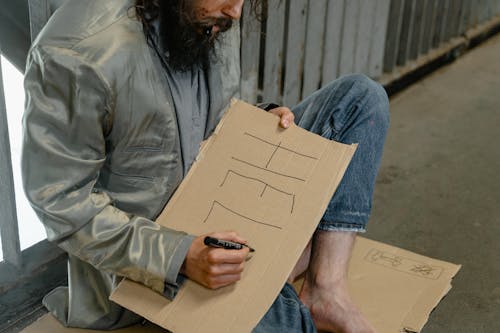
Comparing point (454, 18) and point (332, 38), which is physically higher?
point (332, 38)

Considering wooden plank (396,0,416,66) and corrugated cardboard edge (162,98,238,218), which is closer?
corrugated cardboard edge (162,98,238,218)

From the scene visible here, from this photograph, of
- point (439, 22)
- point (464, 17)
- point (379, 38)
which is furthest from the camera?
point (464, 17)

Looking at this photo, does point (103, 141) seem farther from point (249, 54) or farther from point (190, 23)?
point (249, 54)

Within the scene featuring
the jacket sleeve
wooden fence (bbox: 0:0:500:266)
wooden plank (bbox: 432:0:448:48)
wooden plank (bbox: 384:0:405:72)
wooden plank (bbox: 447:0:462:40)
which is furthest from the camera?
wooden plank (bbox: 447:0:462:40)

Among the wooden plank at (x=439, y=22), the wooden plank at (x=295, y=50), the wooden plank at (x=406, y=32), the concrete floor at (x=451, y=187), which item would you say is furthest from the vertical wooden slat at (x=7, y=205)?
the wooden plank at (x=439, y=22)

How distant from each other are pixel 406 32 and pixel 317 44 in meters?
0.73

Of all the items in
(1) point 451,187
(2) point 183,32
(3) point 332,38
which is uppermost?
(2) point 183,32

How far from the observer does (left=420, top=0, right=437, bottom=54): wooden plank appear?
128 inches

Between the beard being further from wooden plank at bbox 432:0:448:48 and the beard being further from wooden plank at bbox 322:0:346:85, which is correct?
wooden plank at bbox 432:0:448:48

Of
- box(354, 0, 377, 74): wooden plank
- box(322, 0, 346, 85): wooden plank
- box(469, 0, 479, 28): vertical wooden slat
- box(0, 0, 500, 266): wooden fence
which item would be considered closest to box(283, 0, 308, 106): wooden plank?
box(0, 0, 500, 266): wooden fence

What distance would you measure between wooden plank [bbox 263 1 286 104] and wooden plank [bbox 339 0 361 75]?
1.25ft

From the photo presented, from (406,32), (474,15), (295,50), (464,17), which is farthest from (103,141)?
(474,15)

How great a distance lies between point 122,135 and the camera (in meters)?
1.27

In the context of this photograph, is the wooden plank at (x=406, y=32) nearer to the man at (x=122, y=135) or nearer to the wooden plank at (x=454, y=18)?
the wooden plank at (x=454, y=18)
